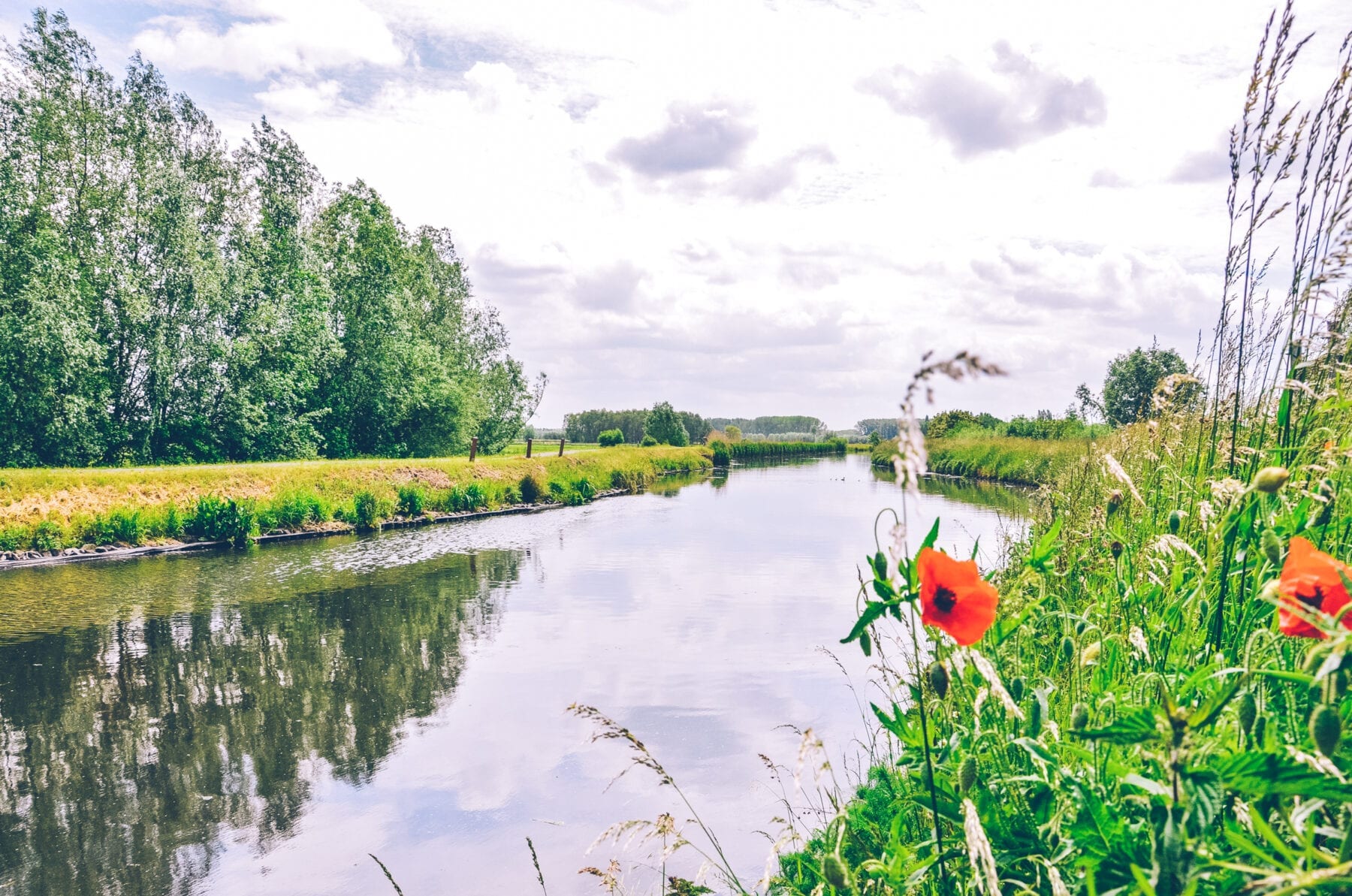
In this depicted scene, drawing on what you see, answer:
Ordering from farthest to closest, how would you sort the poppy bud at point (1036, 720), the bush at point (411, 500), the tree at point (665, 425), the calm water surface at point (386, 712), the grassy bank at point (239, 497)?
the tree at point (665, 425) < the bush at point (411, 500) < the grassy bank at point (239, 497) < the calm water surface at point (386, 712) < the poppy bud at point (1036, 720)

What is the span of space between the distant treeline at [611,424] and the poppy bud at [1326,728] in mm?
87972

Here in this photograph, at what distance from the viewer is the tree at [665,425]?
62438 mm

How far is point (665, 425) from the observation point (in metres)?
62.8

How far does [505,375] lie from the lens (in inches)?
1519

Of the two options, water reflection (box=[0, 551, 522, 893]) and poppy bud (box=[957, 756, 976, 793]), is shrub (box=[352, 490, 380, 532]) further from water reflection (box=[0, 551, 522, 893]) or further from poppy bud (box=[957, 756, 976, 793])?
poppy bud (box=[957, 756, 976, 793])

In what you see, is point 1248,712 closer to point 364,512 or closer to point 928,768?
point 928,768

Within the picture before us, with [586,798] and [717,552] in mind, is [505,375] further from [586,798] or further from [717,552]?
[586,798]

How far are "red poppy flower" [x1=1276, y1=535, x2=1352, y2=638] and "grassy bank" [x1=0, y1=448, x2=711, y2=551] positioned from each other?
17.0 metres

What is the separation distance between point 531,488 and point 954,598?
75.2 feet

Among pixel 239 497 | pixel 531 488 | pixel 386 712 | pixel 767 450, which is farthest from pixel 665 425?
pixel 386 712

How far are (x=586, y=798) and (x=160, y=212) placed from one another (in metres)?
24.4

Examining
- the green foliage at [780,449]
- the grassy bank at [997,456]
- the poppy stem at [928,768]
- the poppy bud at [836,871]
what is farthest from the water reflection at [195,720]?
the green foliage at [780,449]

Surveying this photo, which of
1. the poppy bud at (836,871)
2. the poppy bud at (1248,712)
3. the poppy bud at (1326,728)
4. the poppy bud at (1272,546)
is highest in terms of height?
the poppy bud at (1272,546)

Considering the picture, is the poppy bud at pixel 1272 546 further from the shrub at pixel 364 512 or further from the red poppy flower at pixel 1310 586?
the shrub at pixel 364 512
